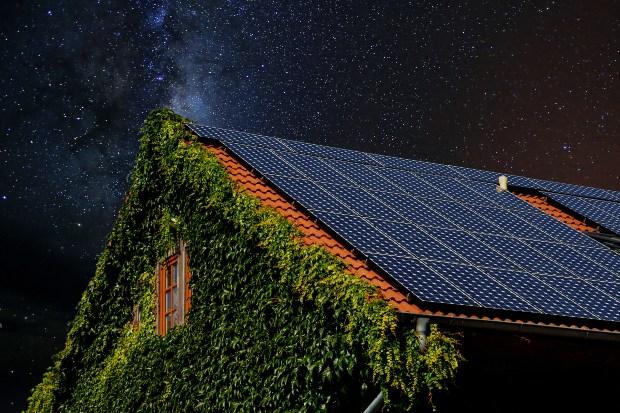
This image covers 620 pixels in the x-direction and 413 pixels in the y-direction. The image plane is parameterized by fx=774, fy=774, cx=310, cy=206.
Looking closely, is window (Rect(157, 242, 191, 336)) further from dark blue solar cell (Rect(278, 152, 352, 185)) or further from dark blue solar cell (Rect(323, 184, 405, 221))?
dark blue solar cell (Rect(323, 184, 405, 221))

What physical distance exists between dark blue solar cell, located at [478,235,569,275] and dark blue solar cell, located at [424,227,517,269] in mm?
211

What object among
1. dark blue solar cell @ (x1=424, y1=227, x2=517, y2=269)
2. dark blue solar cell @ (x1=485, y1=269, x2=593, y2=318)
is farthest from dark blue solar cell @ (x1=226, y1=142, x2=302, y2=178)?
dark blue solar cell @ (x1=485, y1=269, x2=593, y2=318)

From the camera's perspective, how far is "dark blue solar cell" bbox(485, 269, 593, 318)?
963cm

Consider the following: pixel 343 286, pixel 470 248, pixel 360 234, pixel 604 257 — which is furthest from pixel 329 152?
pixel 343 286

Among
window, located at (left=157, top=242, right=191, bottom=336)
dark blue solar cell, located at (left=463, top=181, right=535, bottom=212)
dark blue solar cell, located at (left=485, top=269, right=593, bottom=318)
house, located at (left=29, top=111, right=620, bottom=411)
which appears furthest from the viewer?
dark blue solar cell, located at (left=463, top=181, right=535, bottom=212)

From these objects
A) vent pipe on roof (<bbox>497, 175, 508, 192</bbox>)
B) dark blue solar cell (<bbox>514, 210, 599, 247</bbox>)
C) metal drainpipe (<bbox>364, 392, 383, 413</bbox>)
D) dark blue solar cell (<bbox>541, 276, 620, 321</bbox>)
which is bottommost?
metal drainpipe (<bbox>364, 392, 383, 413</bbox>)

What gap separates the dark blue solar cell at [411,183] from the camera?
13.4 metres

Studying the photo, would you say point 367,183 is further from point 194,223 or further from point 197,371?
point 197,371

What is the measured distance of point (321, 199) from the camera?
454 inches

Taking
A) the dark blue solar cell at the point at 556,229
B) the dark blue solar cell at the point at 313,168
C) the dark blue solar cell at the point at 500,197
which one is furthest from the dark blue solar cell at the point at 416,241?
the dark blue solar cell at the point at 500,197

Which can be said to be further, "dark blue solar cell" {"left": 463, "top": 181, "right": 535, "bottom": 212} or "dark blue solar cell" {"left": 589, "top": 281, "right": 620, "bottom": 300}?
"dark blue solar cell" {"left": 463, "top": 181, "right": 535, "bottom": 212}

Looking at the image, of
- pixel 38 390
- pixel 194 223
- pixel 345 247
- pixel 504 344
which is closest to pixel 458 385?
pixel 504 344

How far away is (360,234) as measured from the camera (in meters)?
10.4

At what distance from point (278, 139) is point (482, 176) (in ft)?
15.1
